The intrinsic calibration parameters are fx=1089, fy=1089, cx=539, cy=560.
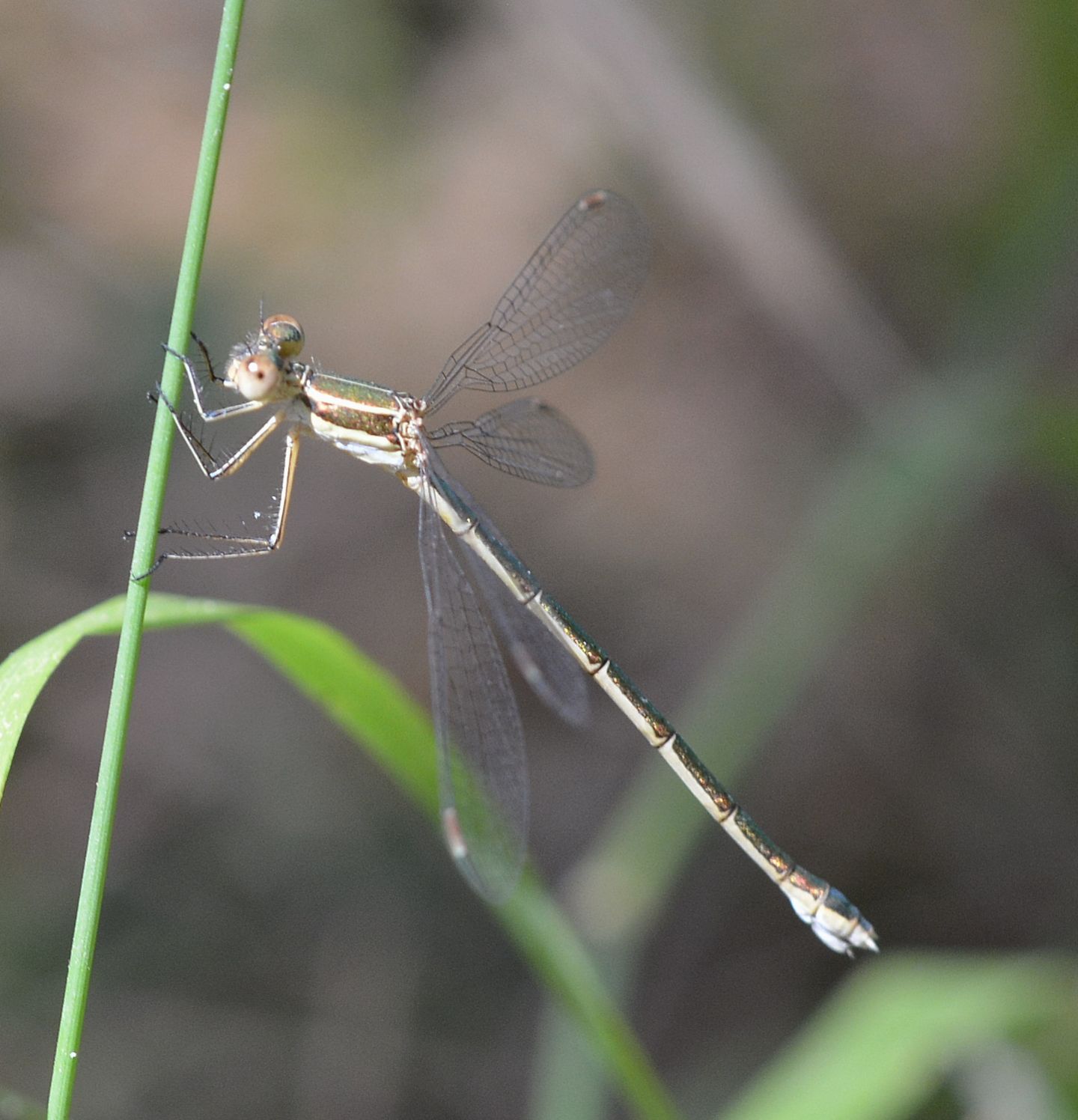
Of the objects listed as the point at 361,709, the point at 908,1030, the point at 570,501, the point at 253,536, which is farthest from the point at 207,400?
the point at 570,501

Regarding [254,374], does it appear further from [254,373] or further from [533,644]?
[533,644]

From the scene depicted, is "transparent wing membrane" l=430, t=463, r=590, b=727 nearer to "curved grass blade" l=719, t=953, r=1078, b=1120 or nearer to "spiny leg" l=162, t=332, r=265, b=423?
"spiny leg" l=162, t=332, r=265, b=423

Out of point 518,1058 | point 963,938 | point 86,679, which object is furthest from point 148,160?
point 963,938

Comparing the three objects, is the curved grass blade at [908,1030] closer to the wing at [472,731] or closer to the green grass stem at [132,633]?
the wing at [472,731]

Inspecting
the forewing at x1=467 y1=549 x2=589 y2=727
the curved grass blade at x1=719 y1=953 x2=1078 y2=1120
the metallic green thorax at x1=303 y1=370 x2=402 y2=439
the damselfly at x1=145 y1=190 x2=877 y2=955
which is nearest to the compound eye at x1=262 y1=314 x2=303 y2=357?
the damselfly at x1=145 y1=190 x2=877 y2=955

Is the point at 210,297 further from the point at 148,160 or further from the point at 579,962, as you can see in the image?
the point at 579,962
